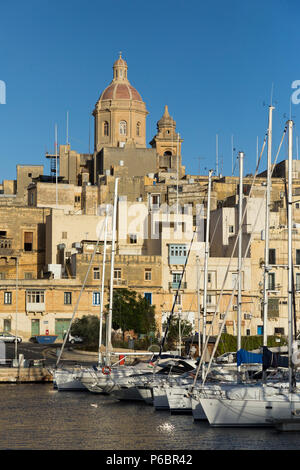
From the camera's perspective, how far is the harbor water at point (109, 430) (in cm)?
2653

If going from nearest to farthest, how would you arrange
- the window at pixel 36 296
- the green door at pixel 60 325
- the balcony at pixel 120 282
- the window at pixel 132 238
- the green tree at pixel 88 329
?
the green tree at pixel 88 329
the window at pixel 36 296
the green door at pixel 60 325
the balcony at pixel 120 282
the window at pixel 132 238

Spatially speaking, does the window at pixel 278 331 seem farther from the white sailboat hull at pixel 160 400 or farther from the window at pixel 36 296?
the white sailboat hull at pixel 160 400

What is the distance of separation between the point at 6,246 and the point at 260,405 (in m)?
45.8

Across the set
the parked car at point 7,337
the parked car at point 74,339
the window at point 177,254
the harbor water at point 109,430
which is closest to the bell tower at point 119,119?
the window at point 177,254

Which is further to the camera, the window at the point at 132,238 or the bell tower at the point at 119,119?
the bell tower at the point at 119,119

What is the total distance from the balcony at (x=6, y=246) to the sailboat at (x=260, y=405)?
42.9 m

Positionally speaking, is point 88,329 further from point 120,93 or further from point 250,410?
point 120,93

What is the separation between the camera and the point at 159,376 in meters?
36.8

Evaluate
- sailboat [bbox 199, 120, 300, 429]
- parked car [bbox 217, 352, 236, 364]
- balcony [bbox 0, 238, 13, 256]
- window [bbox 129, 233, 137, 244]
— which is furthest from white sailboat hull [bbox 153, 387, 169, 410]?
balcony [bbox 0, 238, 13, 256]

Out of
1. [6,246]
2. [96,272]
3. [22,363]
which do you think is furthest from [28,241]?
[22,363]

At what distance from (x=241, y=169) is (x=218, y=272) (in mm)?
20018

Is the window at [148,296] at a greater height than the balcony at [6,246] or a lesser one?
lesser
